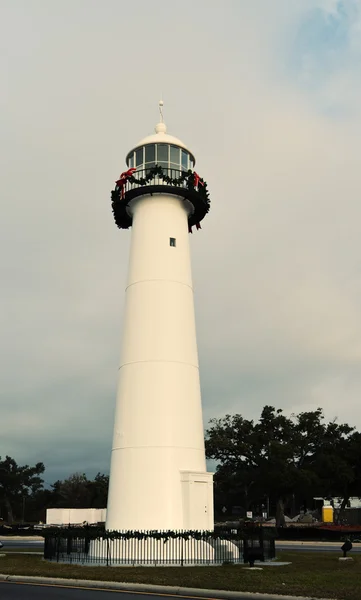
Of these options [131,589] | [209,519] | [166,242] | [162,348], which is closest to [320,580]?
[131,589]

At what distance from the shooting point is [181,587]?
52.2ft

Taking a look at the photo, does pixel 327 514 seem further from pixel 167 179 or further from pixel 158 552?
pixel 167 179

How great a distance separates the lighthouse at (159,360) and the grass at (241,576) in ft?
12.2

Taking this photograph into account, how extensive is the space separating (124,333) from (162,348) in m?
2.13

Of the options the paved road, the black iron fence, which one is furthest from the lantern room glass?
the paved road

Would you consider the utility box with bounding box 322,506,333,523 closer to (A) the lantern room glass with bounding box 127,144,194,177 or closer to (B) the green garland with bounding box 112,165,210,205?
(B) the green garland with bounding box 112,165,210,205

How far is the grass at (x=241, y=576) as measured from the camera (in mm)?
15586

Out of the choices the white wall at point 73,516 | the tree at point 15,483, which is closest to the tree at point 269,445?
the white wall at point 73,516

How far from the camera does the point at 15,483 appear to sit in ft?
339

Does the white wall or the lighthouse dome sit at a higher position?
the lighthouse dome

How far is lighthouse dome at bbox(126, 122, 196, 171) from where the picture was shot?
28594 mm

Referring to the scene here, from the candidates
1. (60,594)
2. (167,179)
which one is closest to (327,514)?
(167,179)

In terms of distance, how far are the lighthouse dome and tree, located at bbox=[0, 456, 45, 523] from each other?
279 feet

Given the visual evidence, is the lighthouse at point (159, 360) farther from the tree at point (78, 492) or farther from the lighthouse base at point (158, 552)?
the tree at point (78, 492)
